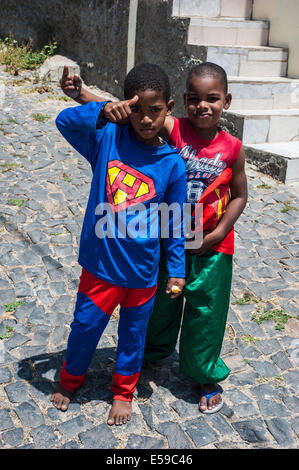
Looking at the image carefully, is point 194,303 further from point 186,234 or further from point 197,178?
point 197,178

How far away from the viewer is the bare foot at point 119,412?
2.77 metres

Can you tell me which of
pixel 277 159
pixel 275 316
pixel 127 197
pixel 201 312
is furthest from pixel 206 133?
pixel 277 159

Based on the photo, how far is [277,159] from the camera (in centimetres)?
623

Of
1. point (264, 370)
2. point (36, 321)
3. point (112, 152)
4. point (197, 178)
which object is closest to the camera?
point (112, 152)

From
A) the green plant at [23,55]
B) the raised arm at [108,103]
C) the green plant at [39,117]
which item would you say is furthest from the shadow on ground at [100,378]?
the green plant at [23,55]

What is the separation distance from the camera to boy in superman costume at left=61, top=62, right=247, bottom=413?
251 centimetres

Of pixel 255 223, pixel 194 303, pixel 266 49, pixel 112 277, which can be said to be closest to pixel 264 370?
pixel 194 303

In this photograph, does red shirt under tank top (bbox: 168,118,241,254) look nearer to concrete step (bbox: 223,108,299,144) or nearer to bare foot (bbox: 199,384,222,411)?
bare foot (bbox: 199,384,222,411)

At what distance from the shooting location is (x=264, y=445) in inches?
108

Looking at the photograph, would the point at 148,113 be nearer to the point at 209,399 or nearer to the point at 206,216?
the point at 206,216

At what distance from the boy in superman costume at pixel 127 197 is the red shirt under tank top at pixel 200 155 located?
10cm

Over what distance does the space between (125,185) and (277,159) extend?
13.7 ft

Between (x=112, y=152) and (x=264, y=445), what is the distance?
1.67 metres

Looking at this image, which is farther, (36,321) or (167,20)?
(167,20)
